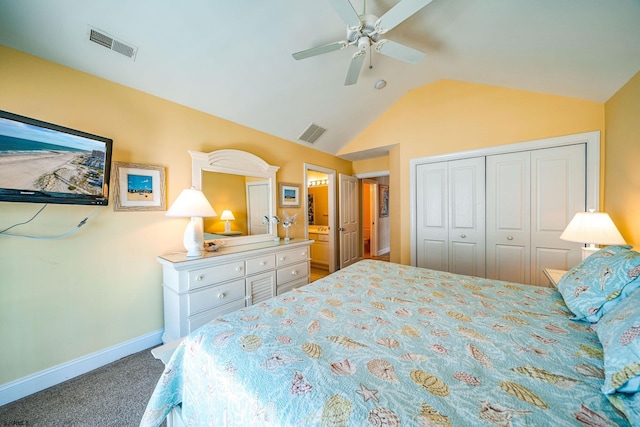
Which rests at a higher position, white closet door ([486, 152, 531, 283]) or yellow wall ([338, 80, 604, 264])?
yellow wall ([338, 80, 604, 264])

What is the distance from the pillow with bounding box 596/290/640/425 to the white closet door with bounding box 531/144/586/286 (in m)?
2.27

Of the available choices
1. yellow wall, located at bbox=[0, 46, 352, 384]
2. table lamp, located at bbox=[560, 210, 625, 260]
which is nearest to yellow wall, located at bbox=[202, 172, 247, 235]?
yellow wall, located at bbox=[0, 46, 352, 384]

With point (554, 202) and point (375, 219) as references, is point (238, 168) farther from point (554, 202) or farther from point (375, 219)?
point (375, 219)

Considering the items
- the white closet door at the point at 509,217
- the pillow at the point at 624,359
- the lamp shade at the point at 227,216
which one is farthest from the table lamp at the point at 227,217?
the white closet door at the point at 509,217

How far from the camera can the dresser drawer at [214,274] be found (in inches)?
78.7

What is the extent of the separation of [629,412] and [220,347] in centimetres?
128

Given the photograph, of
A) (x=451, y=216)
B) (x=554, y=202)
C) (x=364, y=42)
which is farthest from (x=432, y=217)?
(x=364, y=42)

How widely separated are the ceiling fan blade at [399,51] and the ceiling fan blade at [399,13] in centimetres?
16

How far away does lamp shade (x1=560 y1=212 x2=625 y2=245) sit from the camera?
5.50ft

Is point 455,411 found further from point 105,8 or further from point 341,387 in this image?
point 105,8

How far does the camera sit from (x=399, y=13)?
1.45m

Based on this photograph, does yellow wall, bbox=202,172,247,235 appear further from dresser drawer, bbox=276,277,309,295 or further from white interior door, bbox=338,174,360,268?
white interior door, bbox=338,174,360,268

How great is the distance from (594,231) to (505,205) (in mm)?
1190

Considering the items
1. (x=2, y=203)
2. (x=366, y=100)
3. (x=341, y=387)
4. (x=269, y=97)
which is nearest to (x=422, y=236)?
(x=366, y=100)
